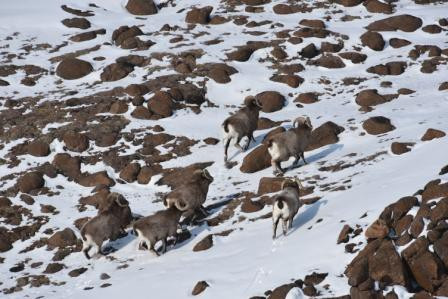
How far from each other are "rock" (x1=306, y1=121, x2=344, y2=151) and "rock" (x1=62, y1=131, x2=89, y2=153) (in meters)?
8.79

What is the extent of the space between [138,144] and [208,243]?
948 cm

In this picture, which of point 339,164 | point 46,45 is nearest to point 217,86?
point 339,164

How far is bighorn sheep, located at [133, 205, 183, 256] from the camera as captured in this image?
16812 millimetres

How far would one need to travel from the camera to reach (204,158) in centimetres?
2370

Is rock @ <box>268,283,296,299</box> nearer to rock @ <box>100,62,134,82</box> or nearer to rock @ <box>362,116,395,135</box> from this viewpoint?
rock @ <box>362,116,395,135</box>

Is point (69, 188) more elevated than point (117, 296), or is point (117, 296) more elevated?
point (117, 296)

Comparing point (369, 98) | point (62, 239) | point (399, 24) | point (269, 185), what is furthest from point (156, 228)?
point (399, 24)

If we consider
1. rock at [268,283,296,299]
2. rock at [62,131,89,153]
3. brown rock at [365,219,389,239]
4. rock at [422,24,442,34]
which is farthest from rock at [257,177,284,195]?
rock at [422,24,442,34]

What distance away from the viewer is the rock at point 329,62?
32.2 metres

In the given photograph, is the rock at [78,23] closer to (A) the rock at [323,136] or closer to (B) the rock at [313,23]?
(B) the rock at [313,23]

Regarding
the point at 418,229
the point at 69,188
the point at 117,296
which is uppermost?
the point at 418,229

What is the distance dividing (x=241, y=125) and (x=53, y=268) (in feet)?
28.9

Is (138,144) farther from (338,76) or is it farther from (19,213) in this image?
(338,76)

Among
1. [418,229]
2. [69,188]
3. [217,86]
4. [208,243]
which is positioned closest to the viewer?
[418,229]
